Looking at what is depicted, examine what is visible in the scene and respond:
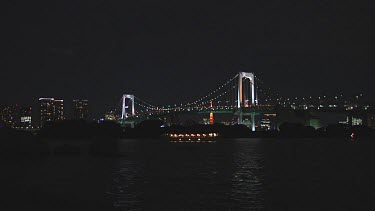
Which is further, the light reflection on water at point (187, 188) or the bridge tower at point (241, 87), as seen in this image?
the bridge tower at point (241, 87)

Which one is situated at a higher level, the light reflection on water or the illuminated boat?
the illuminated boat

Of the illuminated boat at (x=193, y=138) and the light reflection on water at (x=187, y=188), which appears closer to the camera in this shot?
the light reflection on water at (x=187, y=188)

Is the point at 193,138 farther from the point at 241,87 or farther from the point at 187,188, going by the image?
the point at 187,188

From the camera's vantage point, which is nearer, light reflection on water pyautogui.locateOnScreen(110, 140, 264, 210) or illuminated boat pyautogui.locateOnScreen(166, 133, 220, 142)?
light reflection on water pyautogui.locateOnScreen(110, 140, 264, 210)

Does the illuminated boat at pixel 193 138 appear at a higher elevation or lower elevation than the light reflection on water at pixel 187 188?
higher

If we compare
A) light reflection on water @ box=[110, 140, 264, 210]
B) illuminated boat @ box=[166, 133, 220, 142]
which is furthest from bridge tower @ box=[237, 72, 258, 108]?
light reflection on water @ box=[110, 140, 264, 210]

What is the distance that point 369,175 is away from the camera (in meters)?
22.0

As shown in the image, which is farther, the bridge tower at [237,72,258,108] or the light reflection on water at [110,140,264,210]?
the bridge tower at [237,72,258,108]

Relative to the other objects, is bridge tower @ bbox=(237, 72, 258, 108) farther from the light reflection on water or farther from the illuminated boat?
the light reflection on water

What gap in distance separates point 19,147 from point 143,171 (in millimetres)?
13531

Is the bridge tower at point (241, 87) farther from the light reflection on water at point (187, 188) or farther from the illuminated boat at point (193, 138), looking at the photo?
the light reflection on water at point (187, 188)

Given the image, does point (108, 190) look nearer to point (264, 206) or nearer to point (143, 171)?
point (264, 206)

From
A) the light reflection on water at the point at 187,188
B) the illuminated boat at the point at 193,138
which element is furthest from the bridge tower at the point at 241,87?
the light reflection on water at the point at 187,188

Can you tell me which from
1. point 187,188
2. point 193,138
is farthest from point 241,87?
point 187,188
